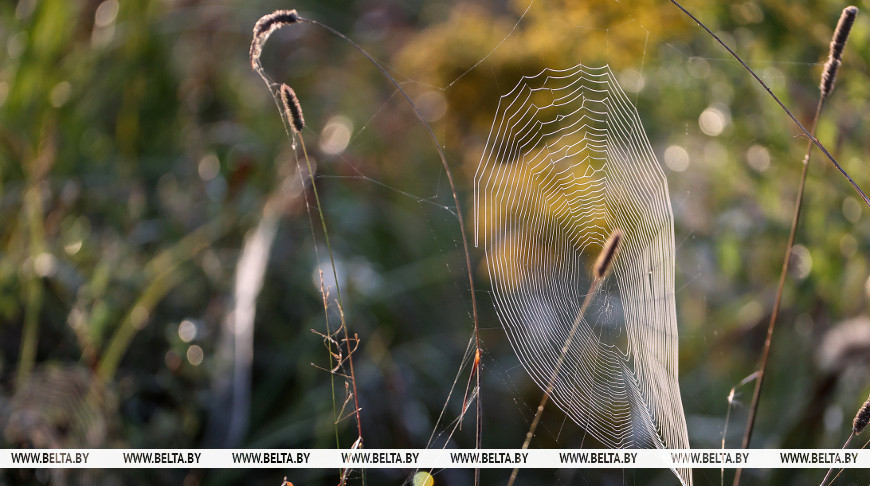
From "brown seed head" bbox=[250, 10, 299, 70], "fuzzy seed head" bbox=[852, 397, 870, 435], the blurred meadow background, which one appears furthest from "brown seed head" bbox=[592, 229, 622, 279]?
the blurred meadow background

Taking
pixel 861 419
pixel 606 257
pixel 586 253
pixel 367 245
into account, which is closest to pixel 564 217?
pixel 586 253

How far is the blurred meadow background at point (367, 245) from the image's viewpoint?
1.49 m

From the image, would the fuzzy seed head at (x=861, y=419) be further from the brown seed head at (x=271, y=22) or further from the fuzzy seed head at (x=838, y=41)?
the brown seed head at (x=271, y=22)

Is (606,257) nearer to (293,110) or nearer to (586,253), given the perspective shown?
(293,110)

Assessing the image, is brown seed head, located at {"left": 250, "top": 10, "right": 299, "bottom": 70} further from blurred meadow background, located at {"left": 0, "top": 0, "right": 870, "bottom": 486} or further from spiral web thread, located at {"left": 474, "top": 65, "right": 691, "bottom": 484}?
spiral web thread, located at {"left": 474, "top": 65, "right": 691, "bottom": 484}

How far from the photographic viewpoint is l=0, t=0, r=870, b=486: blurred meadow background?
149cm

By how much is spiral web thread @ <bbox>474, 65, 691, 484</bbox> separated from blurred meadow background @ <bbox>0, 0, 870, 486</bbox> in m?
0.11

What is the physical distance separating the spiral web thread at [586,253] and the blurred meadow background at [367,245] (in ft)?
0.38

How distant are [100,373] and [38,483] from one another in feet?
0.76

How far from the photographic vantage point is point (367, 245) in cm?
212

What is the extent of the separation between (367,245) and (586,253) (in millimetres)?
707

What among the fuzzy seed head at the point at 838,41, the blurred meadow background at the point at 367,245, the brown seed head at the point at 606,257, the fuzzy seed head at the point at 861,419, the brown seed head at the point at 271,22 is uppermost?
the fuzzy seed head at the point at 838,41

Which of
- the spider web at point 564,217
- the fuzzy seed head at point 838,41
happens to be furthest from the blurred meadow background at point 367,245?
the fuzzy seed head at point 838,41

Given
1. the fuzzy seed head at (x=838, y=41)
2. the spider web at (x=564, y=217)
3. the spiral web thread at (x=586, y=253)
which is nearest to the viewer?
the fuzzy seed head at (x=838, y=41)
